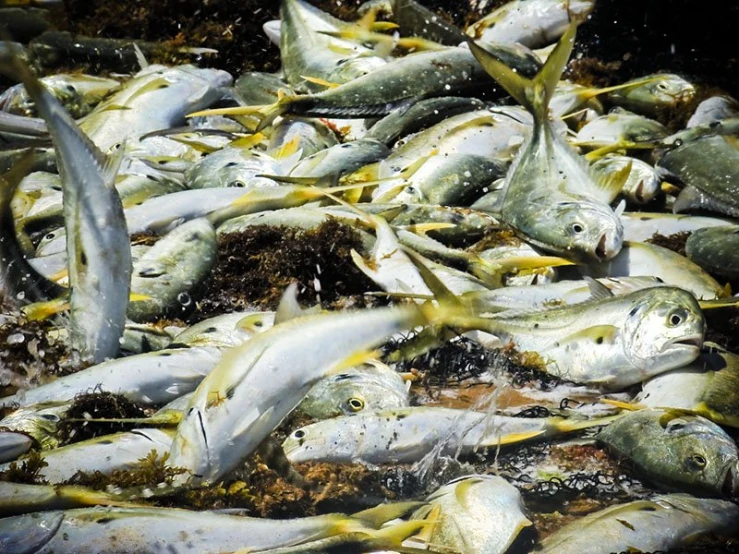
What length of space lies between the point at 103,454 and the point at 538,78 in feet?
11.8

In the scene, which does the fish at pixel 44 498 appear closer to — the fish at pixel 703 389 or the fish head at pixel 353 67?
the fish at pixel 703 389

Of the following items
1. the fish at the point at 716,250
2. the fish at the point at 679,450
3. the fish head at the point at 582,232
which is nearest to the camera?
the fish at the point at 679,450

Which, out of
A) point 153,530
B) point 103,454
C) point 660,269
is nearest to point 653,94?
point 660,269

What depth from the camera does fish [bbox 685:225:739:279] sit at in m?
5.80

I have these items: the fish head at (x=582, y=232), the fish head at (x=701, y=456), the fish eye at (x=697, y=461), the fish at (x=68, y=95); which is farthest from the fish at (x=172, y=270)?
the fish at (x=68, y=95)

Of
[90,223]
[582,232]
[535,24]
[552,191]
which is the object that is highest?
[535,24]

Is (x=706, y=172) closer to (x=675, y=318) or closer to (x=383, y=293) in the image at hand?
(x=675, y=318)

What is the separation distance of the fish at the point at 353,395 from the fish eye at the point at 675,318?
123 centimetres

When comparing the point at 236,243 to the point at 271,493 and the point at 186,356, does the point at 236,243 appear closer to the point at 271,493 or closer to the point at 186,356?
the point at 186,356

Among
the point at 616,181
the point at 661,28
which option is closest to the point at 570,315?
the point at 616,181

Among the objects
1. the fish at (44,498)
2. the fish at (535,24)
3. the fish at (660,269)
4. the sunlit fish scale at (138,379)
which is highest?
the fish at (535,24)

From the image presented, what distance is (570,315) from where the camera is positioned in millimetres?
5039

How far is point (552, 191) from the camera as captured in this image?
236 inches

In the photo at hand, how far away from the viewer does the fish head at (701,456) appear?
3.97m
